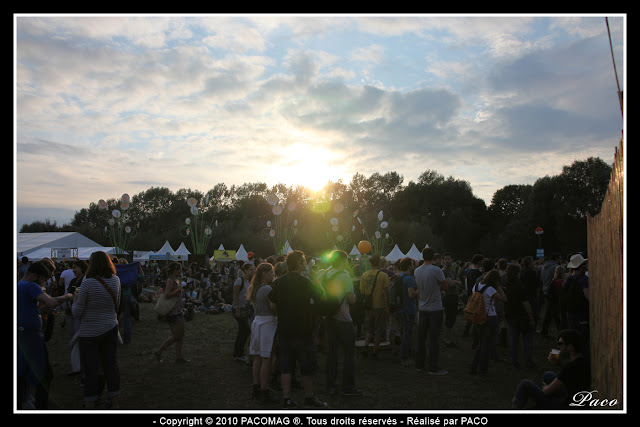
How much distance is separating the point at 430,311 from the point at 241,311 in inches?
126

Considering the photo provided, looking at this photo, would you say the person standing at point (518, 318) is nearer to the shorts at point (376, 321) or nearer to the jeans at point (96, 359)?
the shorts at point (376, 321)

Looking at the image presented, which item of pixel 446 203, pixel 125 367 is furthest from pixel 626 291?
pixel 446 203

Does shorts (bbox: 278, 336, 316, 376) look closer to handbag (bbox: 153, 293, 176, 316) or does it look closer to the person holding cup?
the person holding cup

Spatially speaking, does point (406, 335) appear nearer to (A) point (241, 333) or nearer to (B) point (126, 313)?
(A) point (241, 333)

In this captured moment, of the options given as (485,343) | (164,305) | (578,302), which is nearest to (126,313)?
(164,305)

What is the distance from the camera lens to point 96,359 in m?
4.93

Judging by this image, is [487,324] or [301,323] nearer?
[301,323]

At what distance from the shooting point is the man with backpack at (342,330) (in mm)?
6055

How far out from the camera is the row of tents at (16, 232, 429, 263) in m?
30.4

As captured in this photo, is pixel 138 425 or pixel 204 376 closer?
pixel 138 425

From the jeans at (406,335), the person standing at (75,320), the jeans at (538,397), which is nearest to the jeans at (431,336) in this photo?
the jeans at (406,335)
